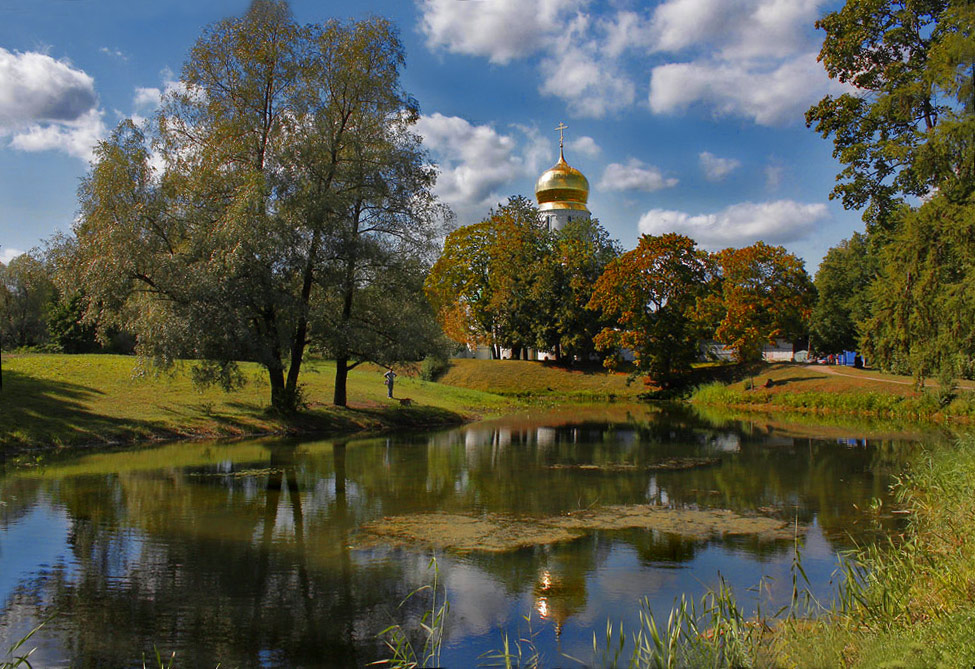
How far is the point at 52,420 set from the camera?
19.1 metres

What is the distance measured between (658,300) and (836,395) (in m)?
15.1

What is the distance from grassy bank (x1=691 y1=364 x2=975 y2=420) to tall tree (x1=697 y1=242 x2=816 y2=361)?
2.52 m

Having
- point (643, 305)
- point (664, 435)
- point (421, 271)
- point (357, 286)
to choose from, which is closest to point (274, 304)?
point (357, 286)

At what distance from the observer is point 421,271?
2619cm

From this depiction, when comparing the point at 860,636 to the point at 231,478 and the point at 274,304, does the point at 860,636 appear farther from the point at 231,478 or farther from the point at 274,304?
the point at 274,304

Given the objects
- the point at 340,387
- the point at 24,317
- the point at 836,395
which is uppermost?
the point at 24,317

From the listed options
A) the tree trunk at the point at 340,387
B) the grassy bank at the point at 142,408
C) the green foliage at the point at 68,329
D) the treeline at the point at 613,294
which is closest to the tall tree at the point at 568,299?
the treeline at the point at 613,294

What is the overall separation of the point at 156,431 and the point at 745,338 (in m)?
36.5

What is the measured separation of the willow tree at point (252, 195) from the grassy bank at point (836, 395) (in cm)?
2145

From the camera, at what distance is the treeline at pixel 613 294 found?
46844 millimetres

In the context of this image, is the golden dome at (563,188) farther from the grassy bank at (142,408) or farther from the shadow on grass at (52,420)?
the shadow on grass at (52,420)

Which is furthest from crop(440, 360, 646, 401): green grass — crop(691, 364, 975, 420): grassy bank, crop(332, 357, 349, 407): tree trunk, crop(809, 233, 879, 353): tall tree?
crop(332, 357, 349, 407): tree trunk

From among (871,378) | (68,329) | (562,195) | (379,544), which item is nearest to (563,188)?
(562,195)

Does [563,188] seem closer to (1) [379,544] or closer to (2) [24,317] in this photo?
(2) [24,317]
